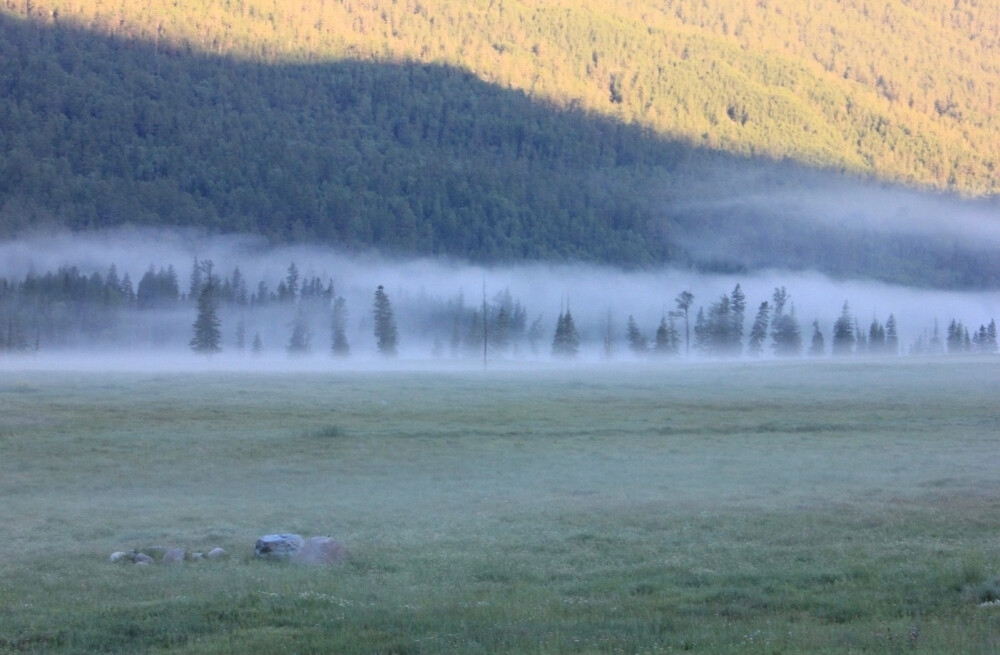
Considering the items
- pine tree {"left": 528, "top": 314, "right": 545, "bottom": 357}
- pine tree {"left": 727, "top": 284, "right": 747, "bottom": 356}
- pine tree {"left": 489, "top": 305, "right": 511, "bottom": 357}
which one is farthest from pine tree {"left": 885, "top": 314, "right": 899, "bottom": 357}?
pine tree {"left": 489, "top": 305, "right": 511, "bottom": 357}

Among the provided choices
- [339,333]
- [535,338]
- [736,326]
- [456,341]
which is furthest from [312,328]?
[736,326]

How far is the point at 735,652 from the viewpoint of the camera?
44.1 ft

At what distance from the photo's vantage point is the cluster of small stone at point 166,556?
70.5 ft

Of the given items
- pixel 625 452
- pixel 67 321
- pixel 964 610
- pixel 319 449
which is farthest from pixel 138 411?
pixel 67 321

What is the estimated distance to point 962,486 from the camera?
30.9m

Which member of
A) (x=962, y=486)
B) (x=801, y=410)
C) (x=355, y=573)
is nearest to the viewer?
(x=355, y=573)

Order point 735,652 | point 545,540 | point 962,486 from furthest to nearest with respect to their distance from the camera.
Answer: point 962,486 < point 545,540 < point 735,652

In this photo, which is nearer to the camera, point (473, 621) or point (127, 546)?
point (473, 621)

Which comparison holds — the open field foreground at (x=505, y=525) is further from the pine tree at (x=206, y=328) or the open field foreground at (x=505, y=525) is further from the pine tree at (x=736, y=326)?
the pine tree at (x=736, y=326)

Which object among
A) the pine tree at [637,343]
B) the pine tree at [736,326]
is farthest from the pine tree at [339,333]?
the pine tree at [736,326]

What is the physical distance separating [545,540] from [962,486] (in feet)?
47.4

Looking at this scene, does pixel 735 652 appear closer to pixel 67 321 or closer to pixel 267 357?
pixel 267 357

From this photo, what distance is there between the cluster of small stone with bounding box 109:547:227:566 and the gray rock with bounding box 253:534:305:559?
89 cm

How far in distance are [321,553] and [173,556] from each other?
3112 millimetres
